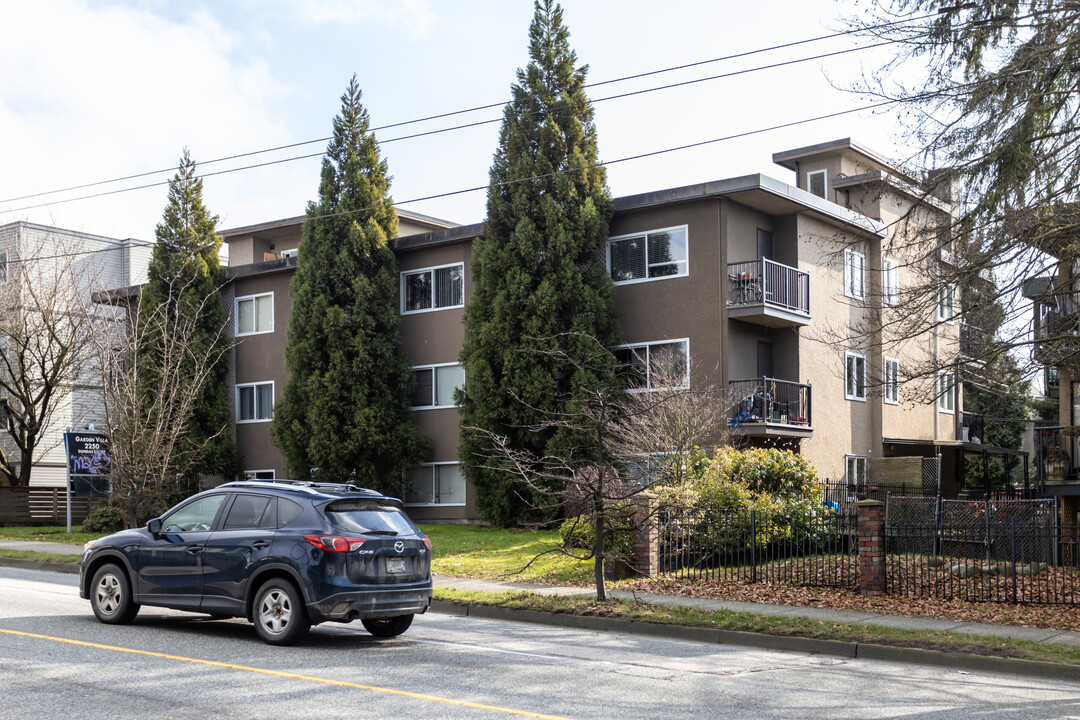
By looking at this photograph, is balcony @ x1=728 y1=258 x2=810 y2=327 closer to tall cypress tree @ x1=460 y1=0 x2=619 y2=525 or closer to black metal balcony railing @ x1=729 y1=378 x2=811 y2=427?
black metal balcony railing @ x1=729 y1=378 x2=811 y2=427

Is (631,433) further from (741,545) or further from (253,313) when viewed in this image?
(253,313)

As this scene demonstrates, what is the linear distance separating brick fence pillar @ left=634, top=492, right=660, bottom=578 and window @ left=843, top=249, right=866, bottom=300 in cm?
1513

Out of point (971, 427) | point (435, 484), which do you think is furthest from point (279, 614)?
point (971, 427)

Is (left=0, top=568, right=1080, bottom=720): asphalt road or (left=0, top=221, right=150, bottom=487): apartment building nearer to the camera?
(left=0, top=568, right=1080, bottom=720): asphalt road

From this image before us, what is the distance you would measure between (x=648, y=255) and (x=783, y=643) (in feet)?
56.2

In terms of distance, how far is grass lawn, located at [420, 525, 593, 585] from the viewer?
18641 millimetres

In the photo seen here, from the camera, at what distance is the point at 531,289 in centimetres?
2883

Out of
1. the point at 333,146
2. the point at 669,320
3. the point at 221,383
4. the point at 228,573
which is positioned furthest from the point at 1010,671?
the point at 221,383

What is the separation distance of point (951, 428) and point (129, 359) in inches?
1000

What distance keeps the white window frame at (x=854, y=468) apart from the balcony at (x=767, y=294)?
15.2 feet

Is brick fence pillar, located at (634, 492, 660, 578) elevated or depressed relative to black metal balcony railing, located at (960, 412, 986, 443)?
depressed

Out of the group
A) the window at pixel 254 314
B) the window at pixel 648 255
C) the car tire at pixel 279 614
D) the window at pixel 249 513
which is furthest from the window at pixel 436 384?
the car tire at pixel 279 614

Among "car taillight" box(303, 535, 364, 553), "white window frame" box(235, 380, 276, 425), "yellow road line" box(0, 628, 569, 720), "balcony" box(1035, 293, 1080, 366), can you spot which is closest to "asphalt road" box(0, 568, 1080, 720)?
"yellow road line" box(0, 628, 569, 720)

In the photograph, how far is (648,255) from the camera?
28906 mm
